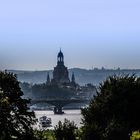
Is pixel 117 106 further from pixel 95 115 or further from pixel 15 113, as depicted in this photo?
pixel 15 113

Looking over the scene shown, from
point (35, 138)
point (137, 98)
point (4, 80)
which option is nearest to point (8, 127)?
point (35, 138)

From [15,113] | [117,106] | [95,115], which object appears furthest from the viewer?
[95,115]

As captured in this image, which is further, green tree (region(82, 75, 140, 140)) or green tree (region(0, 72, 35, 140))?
green tree (region(82, 75, 140, 140))

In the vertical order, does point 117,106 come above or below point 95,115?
above

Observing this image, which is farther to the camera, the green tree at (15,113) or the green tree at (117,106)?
the green tree at (117,106)

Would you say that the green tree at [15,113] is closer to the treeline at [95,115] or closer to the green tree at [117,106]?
the treeline at [95,115]

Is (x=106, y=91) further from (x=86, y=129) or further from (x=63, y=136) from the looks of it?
(x=63, y=136)

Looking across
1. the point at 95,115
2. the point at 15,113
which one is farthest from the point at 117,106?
the point at 15,113

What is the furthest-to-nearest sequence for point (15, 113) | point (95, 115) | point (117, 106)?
point (95, 115) < point (117, 106) < point (15, 113)

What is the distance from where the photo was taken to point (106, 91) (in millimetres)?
53062

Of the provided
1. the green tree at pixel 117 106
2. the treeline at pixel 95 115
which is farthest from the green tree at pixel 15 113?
the green tree at pixel 117 106

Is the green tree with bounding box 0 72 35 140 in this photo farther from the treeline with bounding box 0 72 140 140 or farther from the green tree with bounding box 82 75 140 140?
the green tree with bounding box 82 75 140 140

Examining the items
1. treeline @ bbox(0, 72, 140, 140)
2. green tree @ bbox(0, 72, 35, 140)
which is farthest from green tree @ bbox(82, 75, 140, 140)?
green tree @ bbox(0, 72, 35, 140)

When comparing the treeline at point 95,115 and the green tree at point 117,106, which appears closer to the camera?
the treeline at point 95,115
